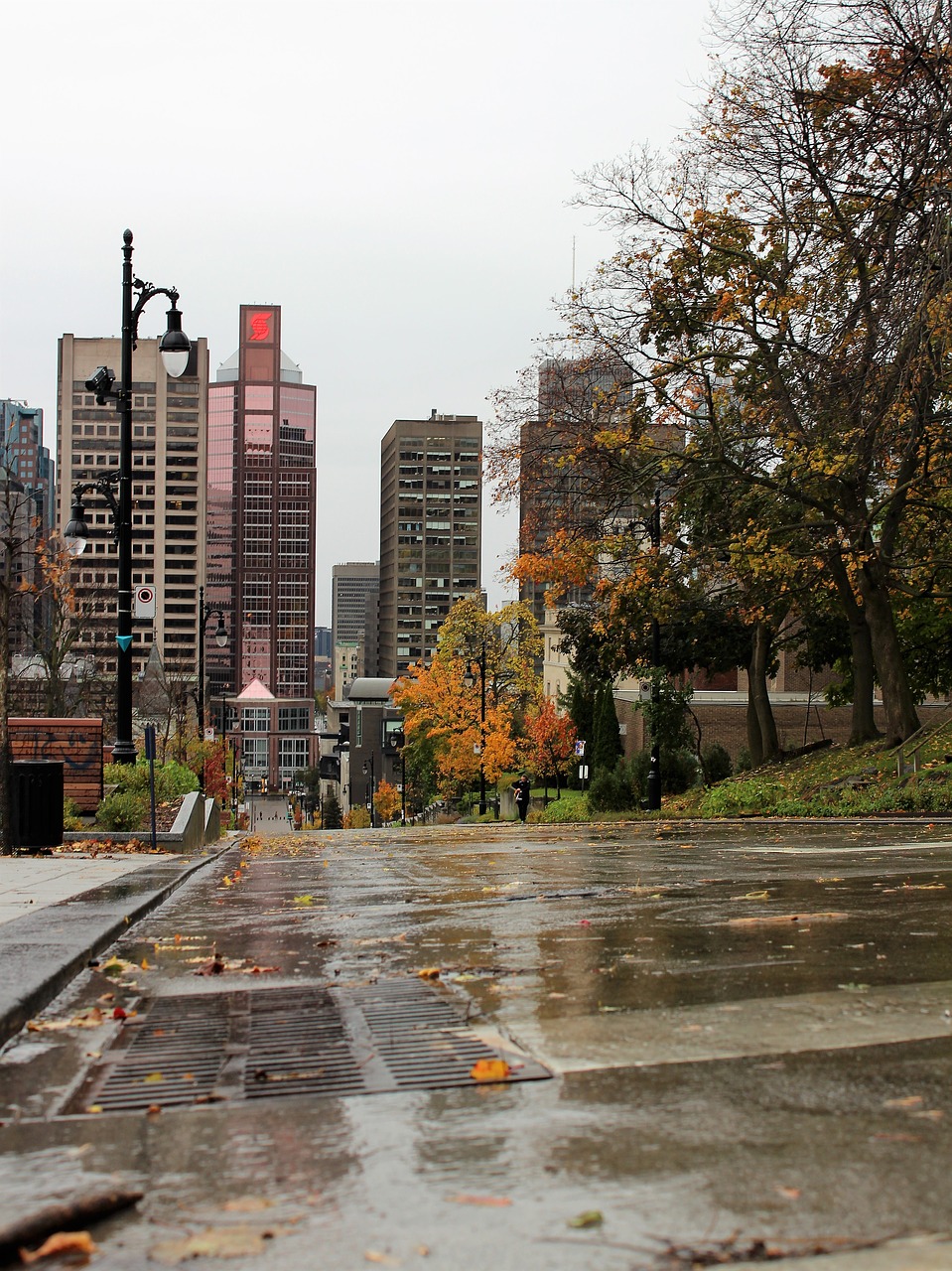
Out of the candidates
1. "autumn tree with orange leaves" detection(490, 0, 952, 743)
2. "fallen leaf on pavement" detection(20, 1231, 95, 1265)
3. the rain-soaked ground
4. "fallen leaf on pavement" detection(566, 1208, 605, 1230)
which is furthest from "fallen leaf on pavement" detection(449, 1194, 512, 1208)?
"autumn tree with orange leaves" detection(490, 0, 952, 743)

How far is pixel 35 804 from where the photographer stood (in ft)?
57.0

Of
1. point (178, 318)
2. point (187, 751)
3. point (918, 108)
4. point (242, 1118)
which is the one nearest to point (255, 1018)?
point (242, 1118)

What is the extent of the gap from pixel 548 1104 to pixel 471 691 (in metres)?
68.1

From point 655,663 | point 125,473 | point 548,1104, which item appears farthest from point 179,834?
point 548,1104

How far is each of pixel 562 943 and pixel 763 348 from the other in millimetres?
22237

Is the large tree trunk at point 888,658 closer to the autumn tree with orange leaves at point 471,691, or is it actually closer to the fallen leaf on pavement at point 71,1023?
the fallen leaf on pavement at point 71,1023

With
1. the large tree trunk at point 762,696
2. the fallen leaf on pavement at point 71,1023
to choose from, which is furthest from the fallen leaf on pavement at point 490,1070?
the large tree trunk at point 762,696

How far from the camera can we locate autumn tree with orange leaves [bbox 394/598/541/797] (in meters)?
69.9

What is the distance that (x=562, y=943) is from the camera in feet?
26.8

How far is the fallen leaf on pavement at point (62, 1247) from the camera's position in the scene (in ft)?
11.1

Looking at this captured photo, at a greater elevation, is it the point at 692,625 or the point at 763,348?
the point at 763,348

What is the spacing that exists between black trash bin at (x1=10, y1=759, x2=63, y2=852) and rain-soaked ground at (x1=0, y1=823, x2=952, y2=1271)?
27.3 feet

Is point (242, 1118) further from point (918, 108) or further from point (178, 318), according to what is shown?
point (178, 318)

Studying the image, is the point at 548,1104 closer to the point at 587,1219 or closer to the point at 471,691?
the point at 587,1219
